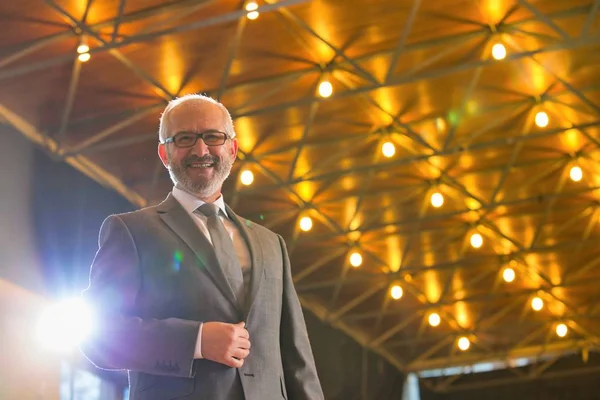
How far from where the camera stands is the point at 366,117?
14914 mm

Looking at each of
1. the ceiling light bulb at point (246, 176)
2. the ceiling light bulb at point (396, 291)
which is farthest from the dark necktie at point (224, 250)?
the ceiling light bulb at point (396, 291)

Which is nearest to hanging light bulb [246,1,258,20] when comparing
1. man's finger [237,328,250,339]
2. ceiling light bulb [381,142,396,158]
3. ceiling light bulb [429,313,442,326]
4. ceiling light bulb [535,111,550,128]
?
ceiling light bulb [381,142,396,158]

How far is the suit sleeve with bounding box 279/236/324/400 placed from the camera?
3.05 meters

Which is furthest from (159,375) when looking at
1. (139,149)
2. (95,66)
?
(139,149)

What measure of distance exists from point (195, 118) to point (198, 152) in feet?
0.36

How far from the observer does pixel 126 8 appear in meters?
11.8

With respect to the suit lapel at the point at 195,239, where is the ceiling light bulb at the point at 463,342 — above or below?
above

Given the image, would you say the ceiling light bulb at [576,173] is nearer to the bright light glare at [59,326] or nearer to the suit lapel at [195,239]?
the bright light glare at [59,326]

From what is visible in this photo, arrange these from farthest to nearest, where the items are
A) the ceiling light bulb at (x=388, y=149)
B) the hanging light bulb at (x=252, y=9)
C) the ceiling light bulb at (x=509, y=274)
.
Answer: the ceiling light bulb at (x=509, y=274) < the ceiling light bulb at (x=388, y=149) < the hanging light bulb at (x=252, y=9)

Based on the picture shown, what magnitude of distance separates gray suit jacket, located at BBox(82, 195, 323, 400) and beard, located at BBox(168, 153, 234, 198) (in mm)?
82

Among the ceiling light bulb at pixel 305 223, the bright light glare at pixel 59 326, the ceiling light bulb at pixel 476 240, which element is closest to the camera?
the bright light glare at pixel 59 326

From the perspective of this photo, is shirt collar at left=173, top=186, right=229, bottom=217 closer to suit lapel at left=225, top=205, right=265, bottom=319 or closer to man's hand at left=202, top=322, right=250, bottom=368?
suit lapel at left=225, top=205, right=265, bottom=319

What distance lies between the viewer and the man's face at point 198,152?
120 inches

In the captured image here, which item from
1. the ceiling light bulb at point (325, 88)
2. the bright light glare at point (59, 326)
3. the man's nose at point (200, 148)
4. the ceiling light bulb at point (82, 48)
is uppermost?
the ceiling light bulb at point (325, 88)
